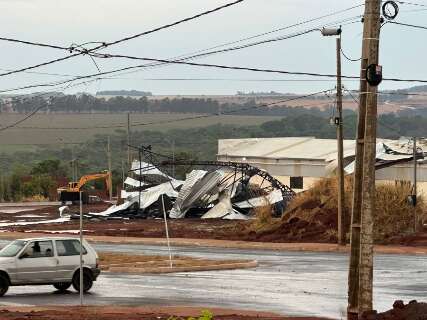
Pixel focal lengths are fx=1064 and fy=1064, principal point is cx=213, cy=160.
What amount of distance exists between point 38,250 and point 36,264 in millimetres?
397

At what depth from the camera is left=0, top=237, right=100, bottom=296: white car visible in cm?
2761

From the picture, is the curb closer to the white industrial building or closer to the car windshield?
the car windshield

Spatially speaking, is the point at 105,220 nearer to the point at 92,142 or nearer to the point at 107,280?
the point at 107,280

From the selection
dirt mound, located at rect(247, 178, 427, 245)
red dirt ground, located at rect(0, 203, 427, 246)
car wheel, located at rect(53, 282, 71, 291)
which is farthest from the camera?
red dirt ground, located at rect(0, 203, 427, 246)

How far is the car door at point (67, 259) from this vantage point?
2795 cm

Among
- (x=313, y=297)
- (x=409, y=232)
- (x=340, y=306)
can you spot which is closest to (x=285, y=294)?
(x=313, y=297)

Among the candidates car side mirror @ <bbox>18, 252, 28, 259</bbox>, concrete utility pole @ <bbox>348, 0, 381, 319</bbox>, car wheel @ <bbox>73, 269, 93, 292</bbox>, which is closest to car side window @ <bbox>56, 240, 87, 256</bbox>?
car wheel @ <bbox>73, 269, 93, 292</bbox>

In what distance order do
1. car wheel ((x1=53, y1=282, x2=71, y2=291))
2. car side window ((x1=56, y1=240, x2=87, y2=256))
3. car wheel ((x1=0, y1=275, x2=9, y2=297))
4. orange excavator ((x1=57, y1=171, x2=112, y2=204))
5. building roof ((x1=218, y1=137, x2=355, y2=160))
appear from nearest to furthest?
orange excavator ((x1=57, y1=171, x2=112, y2=204)) → car wheel ((x1=0, y1=275, x2=9, y2=297)) → car side window ((x1=56, y1=240, x2=87, y2=256)) → car wheel ((x1=53, y1=282, x2=71, y2=291)) → building roof ((x1=218, y1=137, x2=355, y2=160))

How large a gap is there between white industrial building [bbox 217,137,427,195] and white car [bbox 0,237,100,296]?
39974 mm

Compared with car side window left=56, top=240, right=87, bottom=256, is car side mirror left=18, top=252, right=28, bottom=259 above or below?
below

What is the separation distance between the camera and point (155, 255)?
4256 centimetres

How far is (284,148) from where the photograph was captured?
93.8m

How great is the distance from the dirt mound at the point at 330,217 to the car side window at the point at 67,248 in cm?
2300

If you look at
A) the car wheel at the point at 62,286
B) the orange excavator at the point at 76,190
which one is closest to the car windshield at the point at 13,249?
the car wheel at the point at 62,286
